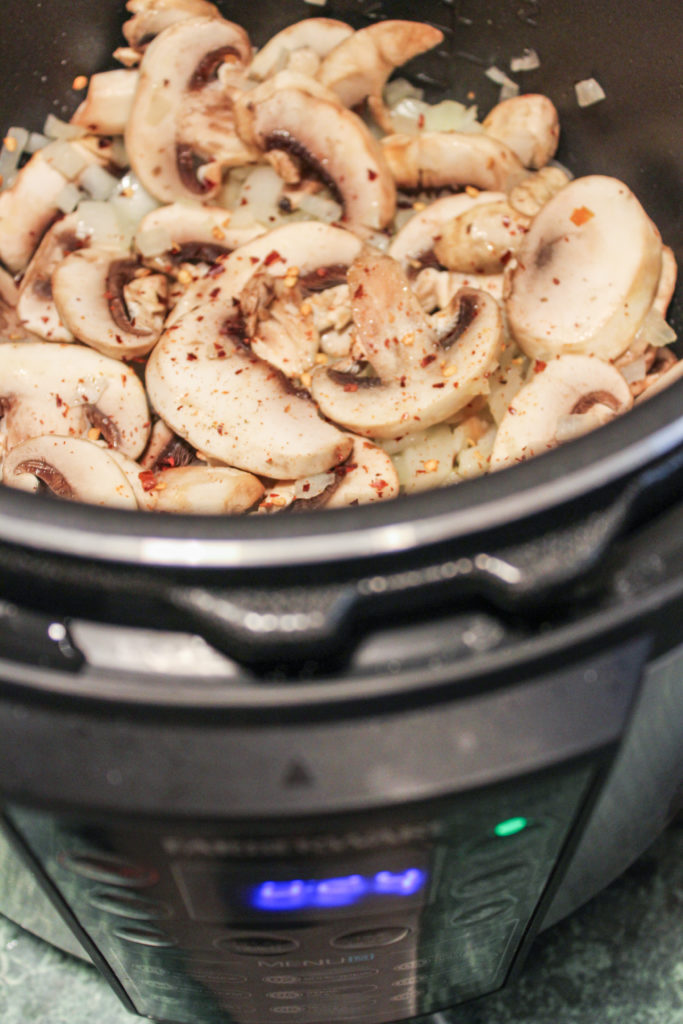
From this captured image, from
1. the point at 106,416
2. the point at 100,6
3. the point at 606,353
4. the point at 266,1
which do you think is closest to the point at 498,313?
the point at 606,353

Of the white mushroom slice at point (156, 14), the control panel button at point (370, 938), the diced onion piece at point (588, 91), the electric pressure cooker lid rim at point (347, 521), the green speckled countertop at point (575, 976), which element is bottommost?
the green speckled countertop at point (575, 976)

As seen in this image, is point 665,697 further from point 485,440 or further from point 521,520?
point 485,440

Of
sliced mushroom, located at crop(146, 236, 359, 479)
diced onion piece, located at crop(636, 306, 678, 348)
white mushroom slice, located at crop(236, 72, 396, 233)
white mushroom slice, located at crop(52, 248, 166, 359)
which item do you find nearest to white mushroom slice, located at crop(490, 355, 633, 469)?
diced onion piece, located at crop(636, 306, 678, 348)

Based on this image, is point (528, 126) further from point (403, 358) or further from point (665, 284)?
point (403, 358)

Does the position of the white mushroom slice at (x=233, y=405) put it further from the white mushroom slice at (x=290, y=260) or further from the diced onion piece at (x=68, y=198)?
the diced onion piece at (x=68, y=198)

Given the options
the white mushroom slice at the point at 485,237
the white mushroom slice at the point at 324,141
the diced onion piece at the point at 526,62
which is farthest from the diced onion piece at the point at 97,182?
the diced onion piece at the point at 526,62

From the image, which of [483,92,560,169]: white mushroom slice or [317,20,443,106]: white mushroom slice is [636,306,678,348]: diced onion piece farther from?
[317,20,443,106]: white mushroom slice
